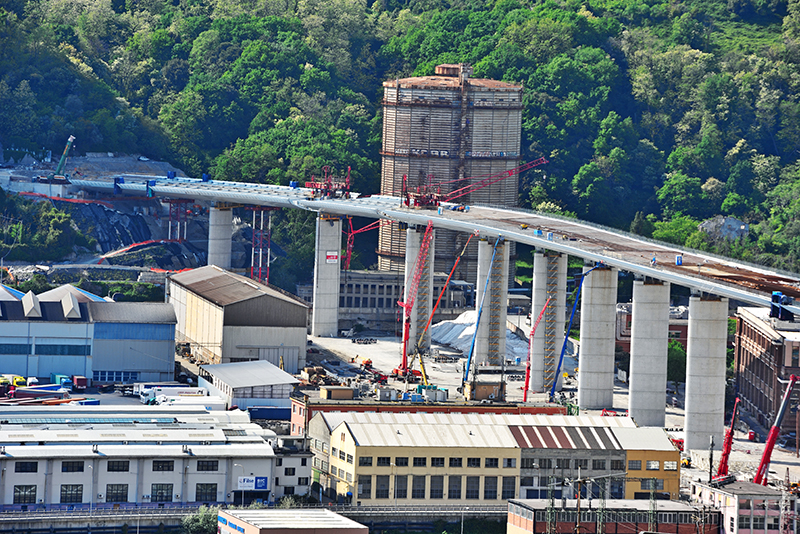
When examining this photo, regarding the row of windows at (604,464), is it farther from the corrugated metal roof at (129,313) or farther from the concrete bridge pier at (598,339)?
the corrugated metal roof at (129,313)

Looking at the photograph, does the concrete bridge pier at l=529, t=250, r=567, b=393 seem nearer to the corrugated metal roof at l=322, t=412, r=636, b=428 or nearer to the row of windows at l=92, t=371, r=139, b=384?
the corrugated metal roof at l=322, t=412, r=636, b=428

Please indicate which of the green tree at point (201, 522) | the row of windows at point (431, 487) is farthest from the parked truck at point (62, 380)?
the green tree at point (201, 522)

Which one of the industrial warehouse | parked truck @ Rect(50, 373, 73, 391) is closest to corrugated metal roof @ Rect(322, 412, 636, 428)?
the industrial warehouse

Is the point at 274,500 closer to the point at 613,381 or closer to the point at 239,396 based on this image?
the point at 239,396

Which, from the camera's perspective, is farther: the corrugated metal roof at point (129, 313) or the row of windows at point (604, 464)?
the corrugated metal roof at point (129, 313)

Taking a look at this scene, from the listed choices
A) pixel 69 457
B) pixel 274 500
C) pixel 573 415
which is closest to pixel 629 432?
pixel 573 415
